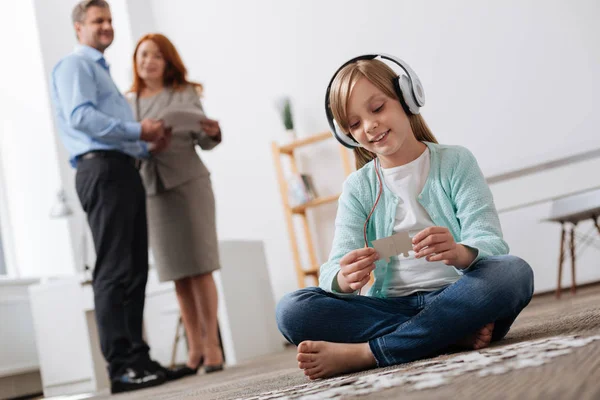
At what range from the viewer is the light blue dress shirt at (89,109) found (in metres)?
2.33

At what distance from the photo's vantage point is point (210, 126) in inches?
104

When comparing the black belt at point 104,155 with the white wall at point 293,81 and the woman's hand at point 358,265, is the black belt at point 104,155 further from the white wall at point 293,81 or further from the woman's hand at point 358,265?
the white wall at point 293,81

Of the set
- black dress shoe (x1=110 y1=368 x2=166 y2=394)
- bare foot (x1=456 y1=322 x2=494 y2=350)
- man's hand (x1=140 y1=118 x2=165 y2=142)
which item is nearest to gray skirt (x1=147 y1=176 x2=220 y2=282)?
man's hand (x1=140 y1=118 x2=165 y2=142)

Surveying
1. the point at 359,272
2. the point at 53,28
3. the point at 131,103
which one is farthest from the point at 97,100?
the point at 53,28

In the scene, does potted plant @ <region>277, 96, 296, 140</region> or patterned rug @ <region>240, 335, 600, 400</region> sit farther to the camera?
potted plant @ <region>277, 96, 296, 140</region>

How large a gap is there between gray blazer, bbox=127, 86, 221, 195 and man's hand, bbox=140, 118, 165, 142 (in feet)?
0.65

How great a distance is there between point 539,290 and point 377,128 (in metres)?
2.62

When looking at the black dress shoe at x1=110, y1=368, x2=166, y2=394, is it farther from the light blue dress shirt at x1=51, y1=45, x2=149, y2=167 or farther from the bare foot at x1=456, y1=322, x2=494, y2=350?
the bare foot at x1=456, y1=322, x2=494, y2=350

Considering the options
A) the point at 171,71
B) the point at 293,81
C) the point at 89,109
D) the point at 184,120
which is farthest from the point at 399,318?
the point at 293,81

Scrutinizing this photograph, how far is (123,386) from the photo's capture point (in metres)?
2.21

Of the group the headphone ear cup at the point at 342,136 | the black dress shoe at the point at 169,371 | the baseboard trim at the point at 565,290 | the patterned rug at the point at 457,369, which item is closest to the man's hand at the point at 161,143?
the black dress shoe at the point at 169,371

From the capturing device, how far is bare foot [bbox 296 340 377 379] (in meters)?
1.12

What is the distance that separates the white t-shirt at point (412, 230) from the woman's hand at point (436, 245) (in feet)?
0.68

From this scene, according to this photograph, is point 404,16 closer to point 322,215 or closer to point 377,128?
point 322,215
